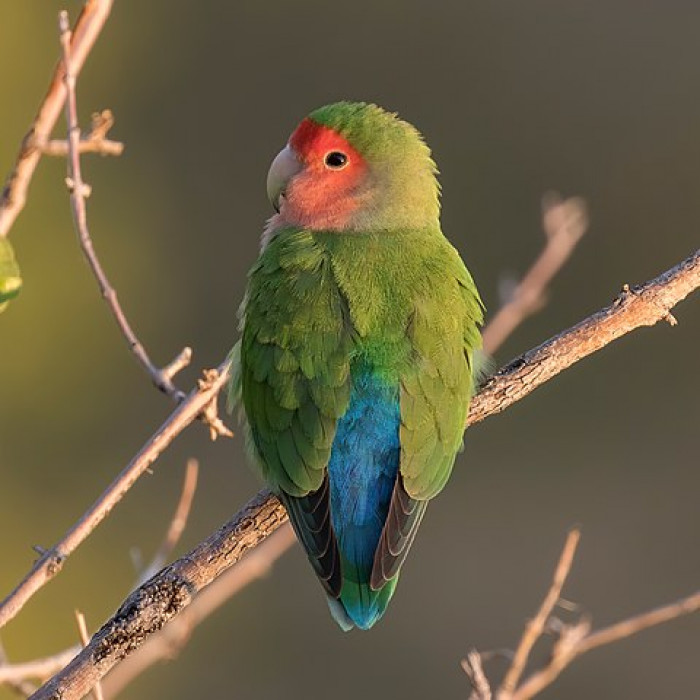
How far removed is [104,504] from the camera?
7.81ft

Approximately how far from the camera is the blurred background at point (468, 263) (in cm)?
799

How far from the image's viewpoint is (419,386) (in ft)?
9.64

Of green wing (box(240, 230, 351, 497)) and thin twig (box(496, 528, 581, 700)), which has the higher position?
green wing (box(240, 230, 351, 497))

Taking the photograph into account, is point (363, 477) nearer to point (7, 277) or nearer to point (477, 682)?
point (477, 682)

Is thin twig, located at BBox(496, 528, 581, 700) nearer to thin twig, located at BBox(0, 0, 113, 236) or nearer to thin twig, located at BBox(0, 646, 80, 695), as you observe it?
thin twig, located at BBox(0, 646, 80, 695)

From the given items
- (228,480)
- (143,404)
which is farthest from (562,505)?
(143,404)

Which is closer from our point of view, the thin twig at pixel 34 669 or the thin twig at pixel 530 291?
the thin twig at pixel 34 669

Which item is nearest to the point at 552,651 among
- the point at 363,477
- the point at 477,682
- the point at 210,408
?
the point at 477,682

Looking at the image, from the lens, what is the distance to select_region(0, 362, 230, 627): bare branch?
2.23m

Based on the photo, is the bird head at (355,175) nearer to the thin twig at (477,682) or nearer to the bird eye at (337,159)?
the bird eye at (337,159)

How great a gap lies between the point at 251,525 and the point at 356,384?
1.22ft

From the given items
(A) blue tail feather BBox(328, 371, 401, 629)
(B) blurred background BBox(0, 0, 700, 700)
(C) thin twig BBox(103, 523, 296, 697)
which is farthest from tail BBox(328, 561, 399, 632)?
(B) blurred background BBox(0, 0, 700, 700)

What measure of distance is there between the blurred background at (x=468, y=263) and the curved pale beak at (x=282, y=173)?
4.14 meters

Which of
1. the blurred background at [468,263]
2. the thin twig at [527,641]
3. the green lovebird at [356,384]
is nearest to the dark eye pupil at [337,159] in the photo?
the green lovebird at [356,384]
